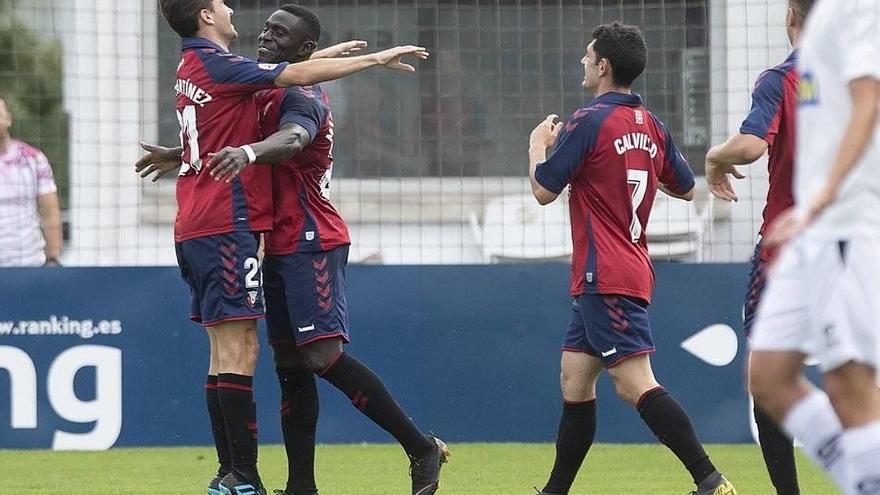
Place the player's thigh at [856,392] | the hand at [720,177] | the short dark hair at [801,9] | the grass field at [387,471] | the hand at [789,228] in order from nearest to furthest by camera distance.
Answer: the hand at [789,228] → the player's thigh at [856,392] → the short dark hair at [801,9] → the hand at [720,177] → the grass field at [387,471]

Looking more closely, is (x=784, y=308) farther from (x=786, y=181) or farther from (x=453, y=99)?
(x=453, y=99)

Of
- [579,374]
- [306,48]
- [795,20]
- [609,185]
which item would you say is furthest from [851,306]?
[306,48]

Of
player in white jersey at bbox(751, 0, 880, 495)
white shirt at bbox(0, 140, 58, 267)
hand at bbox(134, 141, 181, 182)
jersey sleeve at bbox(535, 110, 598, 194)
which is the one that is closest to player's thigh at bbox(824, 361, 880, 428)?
player in white jersey at bbox(751, 0, 880, 495)

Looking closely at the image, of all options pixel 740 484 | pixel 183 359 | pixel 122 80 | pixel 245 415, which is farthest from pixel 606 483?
pixel 122 80

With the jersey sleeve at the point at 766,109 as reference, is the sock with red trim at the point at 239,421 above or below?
below

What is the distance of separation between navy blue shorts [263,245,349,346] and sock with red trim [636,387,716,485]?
1.27 meters

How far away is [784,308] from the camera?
4184 mm

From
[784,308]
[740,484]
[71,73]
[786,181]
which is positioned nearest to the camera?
[784,308]

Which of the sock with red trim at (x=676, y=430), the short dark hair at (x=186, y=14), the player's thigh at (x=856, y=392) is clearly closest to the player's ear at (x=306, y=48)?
the short dark hair at (x=186, y=14)

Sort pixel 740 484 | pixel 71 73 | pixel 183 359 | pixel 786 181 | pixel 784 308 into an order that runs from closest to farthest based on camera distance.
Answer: pixel 784 308 → pixel 786 181 → pixel 740 484 → pixel 183 359 → pixel 71 73

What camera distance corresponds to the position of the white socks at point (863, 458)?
13.6 ft

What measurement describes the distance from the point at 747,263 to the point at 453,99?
2.43 m

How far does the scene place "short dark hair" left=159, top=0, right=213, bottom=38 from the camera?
6.51 m

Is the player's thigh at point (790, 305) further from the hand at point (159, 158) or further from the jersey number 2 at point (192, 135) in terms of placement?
the hand at point (159, 158)
